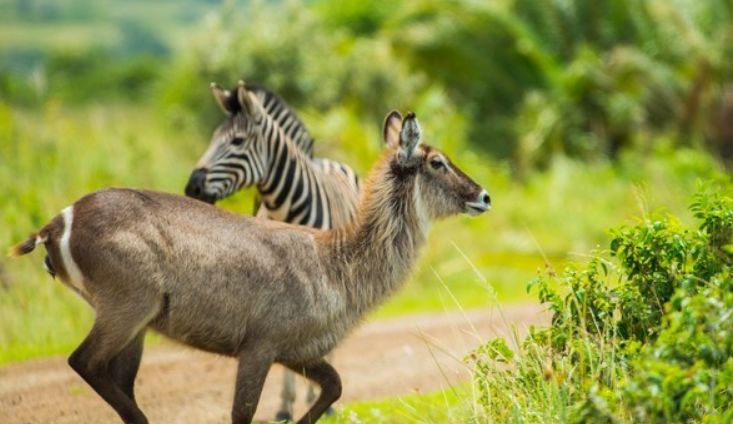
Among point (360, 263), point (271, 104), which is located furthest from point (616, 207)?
point (360, 263)

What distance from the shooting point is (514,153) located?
24625 millimetres

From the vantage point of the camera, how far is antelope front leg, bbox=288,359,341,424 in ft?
26.4

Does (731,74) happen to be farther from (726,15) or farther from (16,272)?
(16,272)

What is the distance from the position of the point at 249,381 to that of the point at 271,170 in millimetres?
3104

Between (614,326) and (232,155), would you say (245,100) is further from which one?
(614,326)

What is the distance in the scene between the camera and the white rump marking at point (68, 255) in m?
7.60

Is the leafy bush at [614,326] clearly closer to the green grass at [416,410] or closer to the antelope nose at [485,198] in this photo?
the green grass at [416,410]

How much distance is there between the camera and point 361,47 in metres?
23.2

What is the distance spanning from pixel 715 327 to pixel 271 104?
564 cm

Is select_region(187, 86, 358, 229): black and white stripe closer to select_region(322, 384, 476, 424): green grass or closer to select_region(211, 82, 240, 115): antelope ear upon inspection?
select_region(211, 82, 240, 115): antelope ear

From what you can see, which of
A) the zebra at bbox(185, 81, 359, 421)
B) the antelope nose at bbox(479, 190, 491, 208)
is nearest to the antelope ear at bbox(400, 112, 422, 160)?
the antelope nose at bbox(479, 190, 491, 208)

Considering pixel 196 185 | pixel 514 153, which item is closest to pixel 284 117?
pixel 196 185

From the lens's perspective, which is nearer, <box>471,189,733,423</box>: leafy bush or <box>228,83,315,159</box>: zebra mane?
<box>471,189,733,423</box>: leafy bush

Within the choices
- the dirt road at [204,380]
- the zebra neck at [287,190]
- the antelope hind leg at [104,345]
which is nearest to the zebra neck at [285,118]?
the zebra neck at [287,190]
